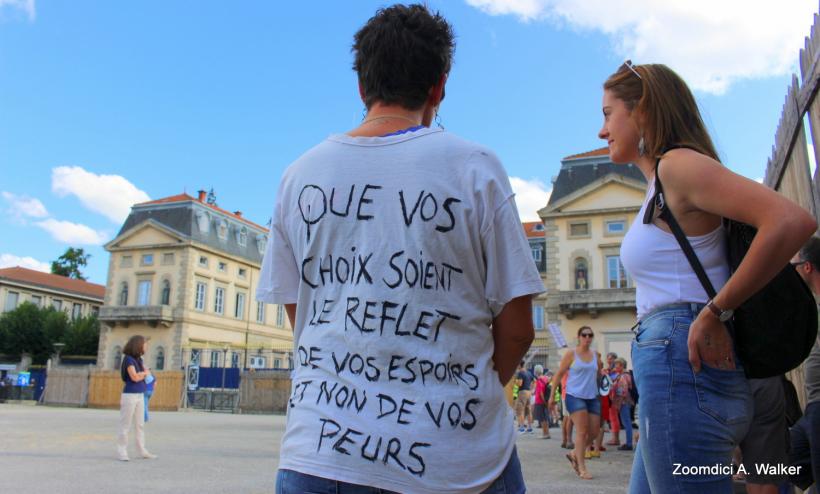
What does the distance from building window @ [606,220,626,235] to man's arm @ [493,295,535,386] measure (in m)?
35.6

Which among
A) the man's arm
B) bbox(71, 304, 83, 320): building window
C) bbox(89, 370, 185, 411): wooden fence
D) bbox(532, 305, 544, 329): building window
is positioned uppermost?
bbox(71, 304, 83, 320): building window

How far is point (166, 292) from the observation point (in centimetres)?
4716

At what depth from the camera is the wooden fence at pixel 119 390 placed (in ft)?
104

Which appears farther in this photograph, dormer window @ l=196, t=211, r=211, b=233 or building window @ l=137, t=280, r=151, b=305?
dormer window @ l=196, t=211, r=211, b=233

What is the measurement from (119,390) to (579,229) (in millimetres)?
24875

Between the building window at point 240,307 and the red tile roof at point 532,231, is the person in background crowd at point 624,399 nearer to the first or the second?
the red tile roof at point 532,231

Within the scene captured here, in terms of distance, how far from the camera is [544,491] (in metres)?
6.63

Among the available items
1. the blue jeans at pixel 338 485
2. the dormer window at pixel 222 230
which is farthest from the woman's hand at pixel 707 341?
the dormer window at pixel 222 230

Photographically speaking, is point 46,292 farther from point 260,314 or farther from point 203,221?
point 203,221

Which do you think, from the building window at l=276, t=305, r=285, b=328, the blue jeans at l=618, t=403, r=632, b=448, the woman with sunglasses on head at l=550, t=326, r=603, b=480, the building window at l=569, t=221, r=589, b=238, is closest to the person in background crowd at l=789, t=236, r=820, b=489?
the woman with sunglasses on head at l=550, t=326, r=603, b=480

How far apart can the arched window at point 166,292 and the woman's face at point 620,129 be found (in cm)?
4782

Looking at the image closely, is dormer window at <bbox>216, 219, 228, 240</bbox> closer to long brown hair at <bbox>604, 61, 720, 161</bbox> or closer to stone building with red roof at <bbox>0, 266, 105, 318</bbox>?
stone building with red roof at <bbox>0, 266, 105, 318</bbox>

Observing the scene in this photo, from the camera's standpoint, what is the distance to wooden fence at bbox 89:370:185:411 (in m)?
31.8

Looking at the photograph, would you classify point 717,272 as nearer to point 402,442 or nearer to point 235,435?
point 402,442
